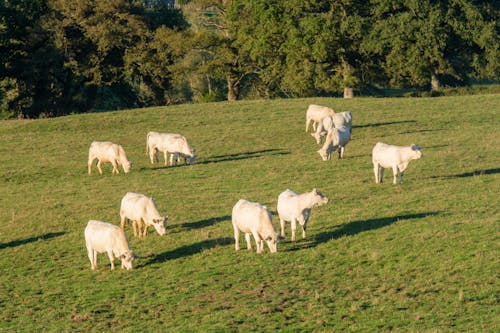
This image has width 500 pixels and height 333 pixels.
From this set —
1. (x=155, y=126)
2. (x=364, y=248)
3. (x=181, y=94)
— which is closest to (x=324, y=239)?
(x=364, y=248)

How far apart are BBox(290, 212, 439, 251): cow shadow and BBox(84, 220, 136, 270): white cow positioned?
4631 mm

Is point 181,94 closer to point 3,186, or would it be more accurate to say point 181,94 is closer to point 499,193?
point 3,186

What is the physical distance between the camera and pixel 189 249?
923 inches

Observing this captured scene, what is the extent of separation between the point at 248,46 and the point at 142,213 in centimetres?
4461

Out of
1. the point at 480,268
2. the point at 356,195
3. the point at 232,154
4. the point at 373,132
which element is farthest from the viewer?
the point at 373,132

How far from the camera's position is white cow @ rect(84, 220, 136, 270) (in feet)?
69.9

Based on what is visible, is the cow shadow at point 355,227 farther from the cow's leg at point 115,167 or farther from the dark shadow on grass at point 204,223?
the cow's leg at point 115,167

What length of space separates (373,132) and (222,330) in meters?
29.7

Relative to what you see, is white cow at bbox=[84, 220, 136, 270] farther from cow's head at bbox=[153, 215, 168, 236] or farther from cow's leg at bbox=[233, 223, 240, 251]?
cow's leg at bbox=[233, 223, 240, 251]

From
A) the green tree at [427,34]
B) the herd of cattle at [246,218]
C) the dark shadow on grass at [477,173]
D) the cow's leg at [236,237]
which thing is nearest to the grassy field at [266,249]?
the dark shadow on grass at [477,173]

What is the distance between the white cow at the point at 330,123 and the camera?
4025 cm

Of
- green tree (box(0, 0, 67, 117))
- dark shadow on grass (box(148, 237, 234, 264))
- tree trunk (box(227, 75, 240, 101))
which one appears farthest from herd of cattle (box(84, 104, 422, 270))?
tree trunk (box(227, 75, 240, 101))

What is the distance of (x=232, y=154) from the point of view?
41.0 m

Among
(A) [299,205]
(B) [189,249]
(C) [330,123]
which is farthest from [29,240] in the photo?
(C) [330,123]
